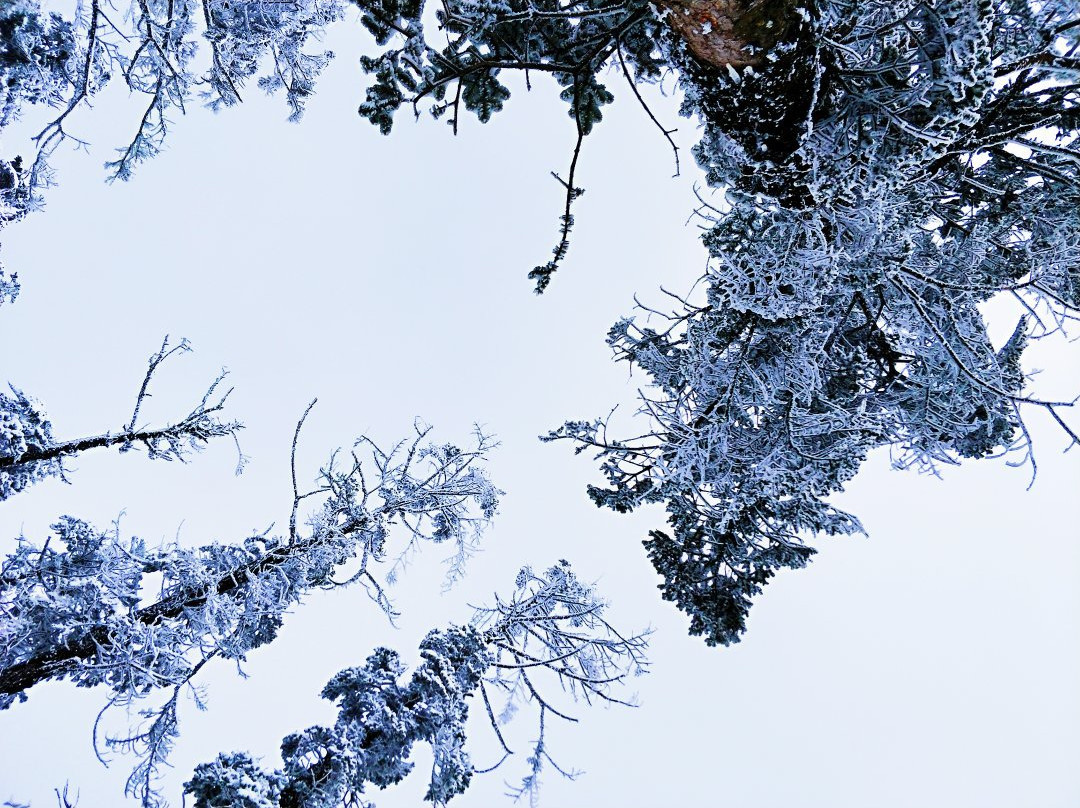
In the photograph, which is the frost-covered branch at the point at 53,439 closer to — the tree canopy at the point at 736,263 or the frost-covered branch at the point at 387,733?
the tree canopy at the point at 736,263

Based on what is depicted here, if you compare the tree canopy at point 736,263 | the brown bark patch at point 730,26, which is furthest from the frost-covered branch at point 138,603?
the brown bark patch at point 730,26

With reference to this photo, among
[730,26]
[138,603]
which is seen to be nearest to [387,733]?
[138,603]

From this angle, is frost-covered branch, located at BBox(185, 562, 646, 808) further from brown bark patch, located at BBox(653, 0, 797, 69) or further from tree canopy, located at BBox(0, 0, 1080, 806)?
brown bark patch, located at BBox(653, 0, 797, 69)

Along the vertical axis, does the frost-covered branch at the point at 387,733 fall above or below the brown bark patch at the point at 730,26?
below

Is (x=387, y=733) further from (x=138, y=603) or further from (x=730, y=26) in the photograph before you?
(x=730, y=26)

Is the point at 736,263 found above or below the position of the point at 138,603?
above

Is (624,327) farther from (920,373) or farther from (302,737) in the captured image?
(302,737)

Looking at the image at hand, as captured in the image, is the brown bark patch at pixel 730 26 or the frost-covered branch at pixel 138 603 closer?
the brown bark patch at pixel 730 26

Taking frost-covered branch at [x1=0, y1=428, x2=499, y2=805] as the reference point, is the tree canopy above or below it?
above

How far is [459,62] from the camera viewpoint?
538cm

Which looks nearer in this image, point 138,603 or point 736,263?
point 736,263

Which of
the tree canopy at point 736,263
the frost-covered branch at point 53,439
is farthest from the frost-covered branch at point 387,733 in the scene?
the frost-covered branch at point 53,439

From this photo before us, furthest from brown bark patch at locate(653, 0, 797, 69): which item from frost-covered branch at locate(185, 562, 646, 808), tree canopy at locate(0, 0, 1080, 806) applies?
frost-covered branch at locate(185, 562, 646, 808)

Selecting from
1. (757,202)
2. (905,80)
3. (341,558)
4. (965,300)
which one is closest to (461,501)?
(341,558)
